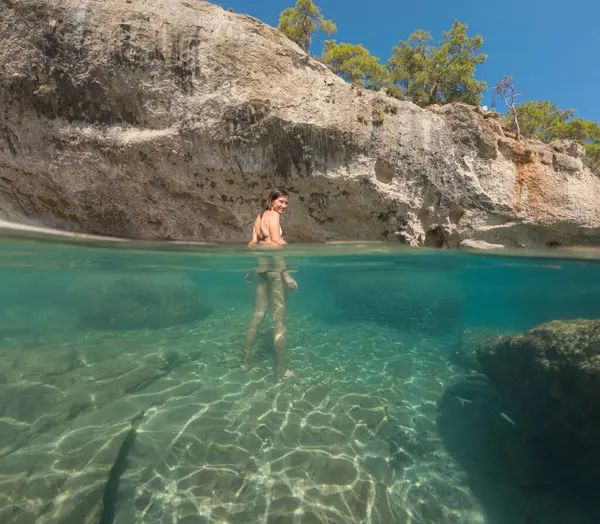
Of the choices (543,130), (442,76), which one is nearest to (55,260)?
(442,76)

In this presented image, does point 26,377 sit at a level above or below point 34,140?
below

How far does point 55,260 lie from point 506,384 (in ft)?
46.1

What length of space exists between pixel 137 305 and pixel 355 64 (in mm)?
25563

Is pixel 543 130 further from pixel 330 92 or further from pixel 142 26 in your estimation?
pixel 142 26

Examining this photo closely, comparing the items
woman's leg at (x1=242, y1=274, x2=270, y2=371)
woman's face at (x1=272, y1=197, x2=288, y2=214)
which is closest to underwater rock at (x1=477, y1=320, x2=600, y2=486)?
woman's leg at (x1=242, y1=274, x2=270, y2=371)

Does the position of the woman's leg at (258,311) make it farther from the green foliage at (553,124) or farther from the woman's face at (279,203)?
the green foliage at (553,124)

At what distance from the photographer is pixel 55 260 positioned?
36.4 ft

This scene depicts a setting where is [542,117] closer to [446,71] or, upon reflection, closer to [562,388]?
[446,71]

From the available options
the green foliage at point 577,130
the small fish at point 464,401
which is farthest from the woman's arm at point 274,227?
the green foliage at point 577,130

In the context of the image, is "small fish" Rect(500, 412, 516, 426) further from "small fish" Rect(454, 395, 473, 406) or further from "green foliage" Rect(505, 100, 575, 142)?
"green foliage" Rect(505, 100, 575, 142)

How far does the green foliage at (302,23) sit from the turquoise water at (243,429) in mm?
19188

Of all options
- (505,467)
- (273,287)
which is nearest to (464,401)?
(505,467)

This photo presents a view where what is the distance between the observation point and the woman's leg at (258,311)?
21.3 ft

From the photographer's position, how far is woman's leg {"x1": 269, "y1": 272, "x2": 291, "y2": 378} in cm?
627
